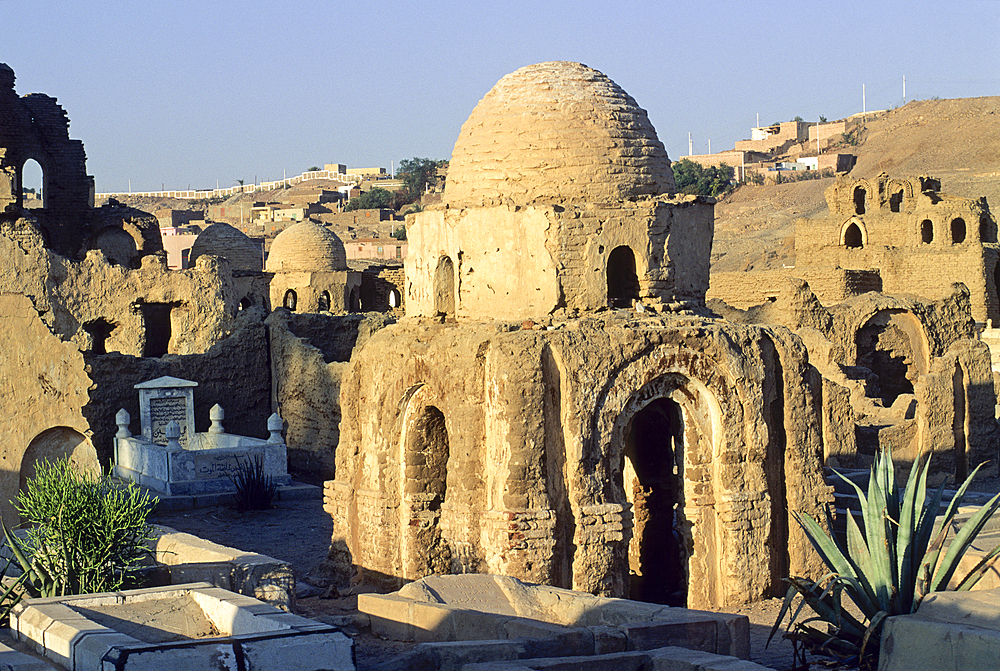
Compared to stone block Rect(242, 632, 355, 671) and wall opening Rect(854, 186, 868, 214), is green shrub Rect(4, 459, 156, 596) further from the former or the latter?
wall opening Rect(854, 186, 868, 214)

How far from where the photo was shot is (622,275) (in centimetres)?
1268

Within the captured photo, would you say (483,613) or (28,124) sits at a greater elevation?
(28,124)

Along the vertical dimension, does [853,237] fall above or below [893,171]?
below

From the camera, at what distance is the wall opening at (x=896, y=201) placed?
32.3 metres

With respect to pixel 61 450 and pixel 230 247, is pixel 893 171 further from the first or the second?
Answer: pixel 61 450

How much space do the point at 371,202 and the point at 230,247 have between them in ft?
157

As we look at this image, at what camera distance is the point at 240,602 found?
702 centimetres

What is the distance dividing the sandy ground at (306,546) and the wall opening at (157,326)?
8.85 metres

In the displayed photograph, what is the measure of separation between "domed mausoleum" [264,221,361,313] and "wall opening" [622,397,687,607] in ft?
66.1

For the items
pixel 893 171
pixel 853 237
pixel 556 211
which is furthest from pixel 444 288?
pixel 893 171

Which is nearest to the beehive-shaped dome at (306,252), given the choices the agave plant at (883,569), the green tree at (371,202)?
the agave plant at (883,569)

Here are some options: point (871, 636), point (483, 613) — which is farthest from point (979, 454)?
point (483, 613)

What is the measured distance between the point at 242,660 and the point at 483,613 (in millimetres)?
2508

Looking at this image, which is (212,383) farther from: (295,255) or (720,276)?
(295,255)
